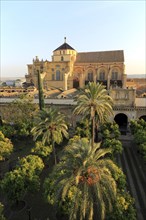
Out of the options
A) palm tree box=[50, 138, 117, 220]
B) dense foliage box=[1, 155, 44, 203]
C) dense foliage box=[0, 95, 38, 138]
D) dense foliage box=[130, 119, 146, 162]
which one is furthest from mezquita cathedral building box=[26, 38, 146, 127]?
palm tree box=[50, 138, 117, 220]

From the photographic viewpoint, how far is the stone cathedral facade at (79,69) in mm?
65250

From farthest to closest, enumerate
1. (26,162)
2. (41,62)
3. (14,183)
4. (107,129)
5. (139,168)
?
1. (41,62)
2. (107,129)
3. (139,168)
4. (26,162)
5. (14,183)

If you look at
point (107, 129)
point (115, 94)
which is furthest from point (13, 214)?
point (115, 94)

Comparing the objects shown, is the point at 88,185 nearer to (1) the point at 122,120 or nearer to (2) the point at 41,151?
(2) the point at 41,151

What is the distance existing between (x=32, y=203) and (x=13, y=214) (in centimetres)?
218

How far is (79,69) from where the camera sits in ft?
228

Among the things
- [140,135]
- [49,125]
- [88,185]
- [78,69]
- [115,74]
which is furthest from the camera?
[78,69]

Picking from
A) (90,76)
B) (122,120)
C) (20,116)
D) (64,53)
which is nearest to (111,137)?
(122,120)

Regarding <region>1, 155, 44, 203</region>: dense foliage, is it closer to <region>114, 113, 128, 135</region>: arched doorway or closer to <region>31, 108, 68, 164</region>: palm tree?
<region>31, 108, 68, 164</region>: palm tree

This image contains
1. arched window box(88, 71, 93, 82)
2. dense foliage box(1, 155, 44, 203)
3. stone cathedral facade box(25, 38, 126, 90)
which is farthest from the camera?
arched window box(88, 71, 93, 82)

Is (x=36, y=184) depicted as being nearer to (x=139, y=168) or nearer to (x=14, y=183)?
(x=14, y=183)

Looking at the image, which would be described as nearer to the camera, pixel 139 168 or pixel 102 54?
pixel 139 168

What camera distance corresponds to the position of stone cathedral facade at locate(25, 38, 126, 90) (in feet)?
214

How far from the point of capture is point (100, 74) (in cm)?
6850
